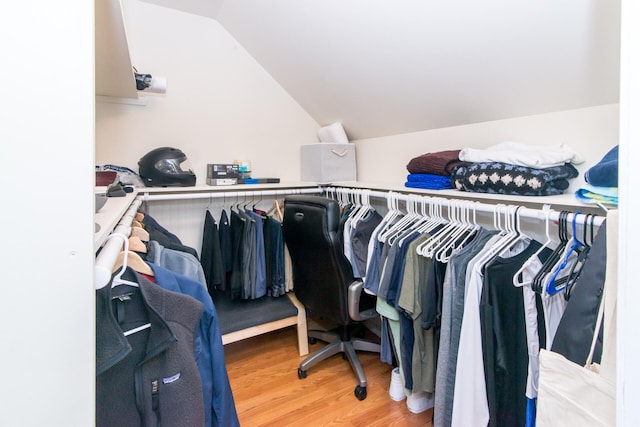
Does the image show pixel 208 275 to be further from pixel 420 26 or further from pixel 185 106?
pixel 420 26

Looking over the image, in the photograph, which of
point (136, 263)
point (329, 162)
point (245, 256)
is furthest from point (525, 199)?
point (245, 256)

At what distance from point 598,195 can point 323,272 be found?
1.24m

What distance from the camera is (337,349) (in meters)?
2.14

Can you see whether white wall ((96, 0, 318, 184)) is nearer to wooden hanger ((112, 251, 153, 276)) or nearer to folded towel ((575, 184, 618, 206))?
wooden hanger ((112, 251, 153, 276))

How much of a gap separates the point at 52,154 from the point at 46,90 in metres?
0.10

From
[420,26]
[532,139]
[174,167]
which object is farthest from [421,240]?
[174,167]

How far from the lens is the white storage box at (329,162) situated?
2.44 metres

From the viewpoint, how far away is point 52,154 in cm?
54

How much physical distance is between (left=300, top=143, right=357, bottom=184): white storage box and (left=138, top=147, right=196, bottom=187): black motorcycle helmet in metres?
0.90

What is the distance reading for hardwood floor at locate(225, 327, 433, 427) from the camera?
1.72 m

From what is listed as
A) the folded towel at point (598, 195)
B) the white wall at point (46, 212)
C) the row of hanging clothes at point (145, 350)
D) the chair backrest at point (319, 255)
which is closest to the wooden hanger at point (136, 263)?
the row of hanging clothes at point (145, 350)

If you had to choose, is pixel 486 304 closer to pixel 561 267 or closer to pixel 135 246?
pixel 561 267

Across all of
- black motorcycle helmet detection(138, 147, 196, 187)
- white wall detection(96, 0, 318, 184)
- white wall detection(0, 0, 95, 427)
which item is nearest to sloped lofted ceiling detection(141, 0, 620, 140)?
white wall detection(96, 0, 318, 184)

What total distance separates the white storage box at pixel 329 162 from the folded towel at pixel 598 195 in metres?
1.62
